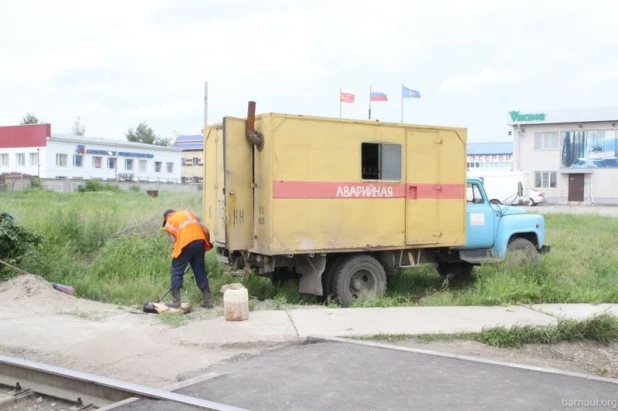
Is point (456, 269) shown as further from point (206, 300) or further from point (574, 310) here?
point (206, 300)

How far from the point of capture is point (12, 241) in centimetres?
1126

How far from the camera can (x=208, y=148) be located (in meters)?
10.1

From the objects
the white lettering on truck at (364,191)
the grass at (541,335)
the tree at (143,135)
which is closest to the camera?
the grass at (541,335)

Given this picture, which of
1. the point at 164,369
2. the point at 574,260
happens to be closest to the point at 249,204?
the point at 164,369

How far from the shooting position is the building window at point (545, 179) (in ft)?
169

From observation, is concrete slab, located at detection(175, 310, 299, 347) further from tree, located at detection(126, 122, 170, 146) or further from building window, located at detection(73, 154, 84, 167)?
tree, located at detection(126, 122, 170, 146)

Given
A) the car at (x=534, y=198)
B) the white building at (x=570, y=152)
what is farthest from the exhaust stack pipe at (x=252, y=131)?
the white building at (x=570, y=152)

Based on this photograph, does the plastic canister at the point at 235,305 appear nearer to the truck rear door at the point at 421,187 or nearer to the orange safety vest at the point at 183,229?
the orange safety vest at the point at 183,229

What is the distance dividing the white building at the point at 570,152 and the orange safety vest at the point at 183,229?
46.7 m

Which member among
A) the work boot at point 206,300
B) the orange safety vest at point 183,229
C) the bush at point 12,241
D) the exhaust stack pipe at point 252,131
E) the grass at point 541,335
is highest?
the exhaust stack pipe at point 252,131

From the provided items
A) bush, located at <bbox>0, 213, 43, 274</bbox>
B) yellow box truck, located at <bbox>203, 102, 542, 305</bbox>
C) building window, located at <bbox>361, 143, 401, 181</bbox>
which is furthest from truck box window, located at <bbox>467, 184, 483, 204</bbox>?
bush, located at <bbox>0, 213, 43, 274</bbox>

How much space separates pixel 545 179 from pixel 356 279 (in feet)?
152

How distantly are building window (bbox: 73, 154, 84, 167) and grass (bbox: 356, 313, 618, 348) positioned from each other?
60672 millimetres

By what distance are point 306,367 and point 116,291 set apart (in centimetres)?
518
